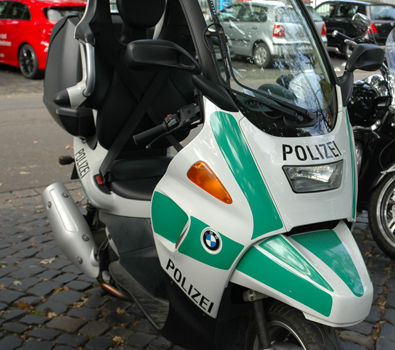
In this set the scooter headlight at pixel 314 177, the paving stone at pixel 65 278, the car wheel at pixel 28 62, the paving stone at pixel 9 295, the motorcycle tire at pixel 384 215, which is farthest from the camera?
the car wheel at pixel 28 62

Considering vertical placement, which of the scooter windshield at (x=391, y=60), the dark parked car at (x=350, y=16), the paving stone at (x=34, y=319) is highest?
the scooter windshield at (x=391, y=60)

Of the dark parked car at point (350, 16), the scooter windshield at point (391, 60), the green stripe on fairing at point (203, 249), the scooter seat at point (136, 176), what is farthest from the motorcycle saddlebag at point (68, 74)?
the dark parked car at point (350, 16)

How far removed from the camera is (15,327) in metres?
3.02

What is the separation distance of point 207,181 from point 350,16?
16731mm

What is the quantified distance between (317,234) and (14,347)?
5.87ft

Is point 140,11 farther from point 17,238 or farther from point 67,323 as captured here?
point 17,238

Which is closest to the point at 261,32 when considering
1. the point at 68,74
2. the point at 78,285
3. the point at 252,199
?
the point at 252,199

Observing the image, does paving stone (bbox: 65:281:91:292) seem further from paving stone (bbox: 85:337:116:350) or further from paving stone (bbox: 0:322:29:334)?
paving stone (bbox: 85:337:116:350)

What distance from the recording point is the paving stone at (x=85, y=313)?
3.15 m

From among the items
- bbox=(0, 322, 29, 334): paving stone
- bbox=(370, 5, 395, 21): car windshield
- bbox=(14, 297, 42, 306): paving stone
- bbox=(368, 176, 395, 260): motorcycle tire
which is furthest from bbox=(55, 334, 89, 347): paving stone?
bbox=(370, 5, 395, 21): car windshield

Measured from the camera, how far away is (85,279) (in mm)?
3611

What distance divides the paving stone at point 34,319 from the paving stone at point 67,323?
5 centimetres

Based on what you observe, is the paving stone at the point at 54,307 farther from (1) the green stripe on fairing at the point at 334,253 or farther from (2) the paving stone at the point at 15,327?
(1) the green stripe on fairing at the point at 334,253

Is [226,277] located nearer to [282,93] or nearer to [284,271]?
[284,271]
